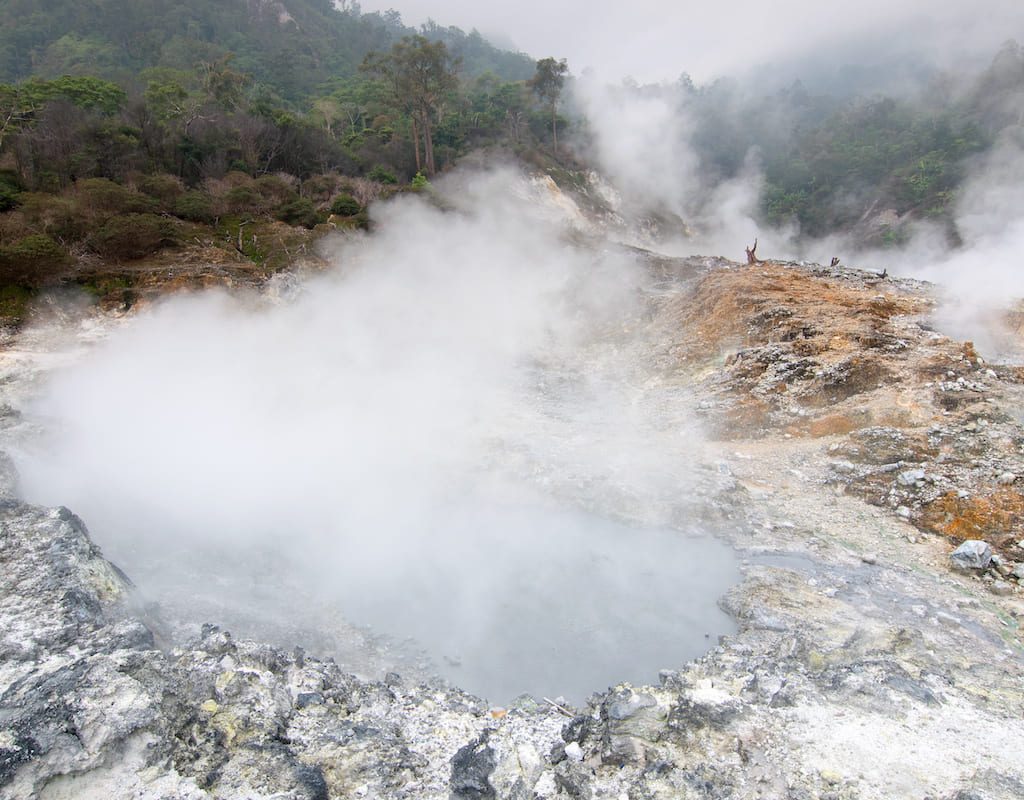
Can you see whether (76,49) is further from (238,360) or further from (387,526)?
(387,526)

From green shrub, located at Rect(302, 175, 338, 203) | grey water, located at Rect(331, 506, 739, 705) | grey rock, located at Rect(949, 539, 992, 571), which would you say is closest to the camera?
grey water, located at Rect(331, 506, 739, 705)

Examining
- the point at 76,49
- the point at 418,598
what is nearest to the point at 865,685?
the point at 418,598

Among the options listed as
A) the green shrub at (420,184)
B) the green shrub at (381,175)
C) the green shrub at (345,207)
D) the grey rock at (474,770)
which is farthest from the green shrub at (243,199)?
the grey rock at (474,770)

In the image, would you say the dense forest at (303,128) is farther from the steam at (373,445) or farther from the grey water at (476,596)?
the grey water at (476,596)

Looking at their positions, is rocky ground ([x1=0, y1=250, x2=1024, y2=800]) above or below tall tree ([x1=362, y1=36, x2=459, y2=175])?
below

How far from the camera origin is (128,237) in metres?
13.5

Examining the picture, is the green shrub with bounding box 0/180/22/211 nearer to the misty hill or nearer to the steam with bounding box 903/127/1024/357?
the steam with bounding box 903/127/1024/357

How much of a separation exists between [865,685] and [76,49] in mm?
52958

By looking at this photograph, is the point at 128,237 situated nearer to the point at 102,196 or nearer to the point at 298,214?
the point at 102,196

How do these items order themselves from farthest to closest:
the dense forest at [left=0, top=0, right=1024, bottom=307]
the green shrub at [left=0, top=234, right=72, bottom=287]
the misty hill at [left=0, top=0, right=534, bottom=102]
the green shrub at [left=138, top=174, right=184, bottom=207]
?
the misty hill at [left=0, top=0, right=534, bottom=102]
the green shrub at [left=138, top=174, right=184, bottom=207]
the dense forest at [left=0, top=0, right=1024, bottom=307]
the green shrub at [left=0, top=234, right=72, bottom=287]

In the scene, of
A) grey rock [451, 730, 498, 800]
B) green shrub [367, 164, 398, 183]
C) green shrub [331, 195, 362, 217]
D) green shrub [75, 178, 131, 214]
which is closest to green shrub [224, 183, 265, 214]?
green shrub [331, 195, 362, 217]

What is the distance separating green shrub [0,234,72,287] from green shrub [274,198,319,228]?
5.83 metres

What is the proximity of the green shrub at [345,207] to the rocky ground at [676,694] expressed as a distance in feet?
41.1

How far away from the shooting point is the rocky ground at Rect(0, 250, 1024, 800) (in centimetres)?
356
